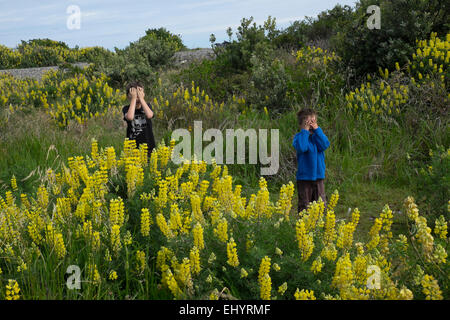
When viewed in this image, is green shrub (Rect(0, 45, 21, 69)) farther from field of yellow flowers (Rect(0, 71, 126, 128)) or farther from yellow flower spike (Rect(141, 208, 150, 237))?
yellow flower spike (Rect(141, 208, 150, 237))

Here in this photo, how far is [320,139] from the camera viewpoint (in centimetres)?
463

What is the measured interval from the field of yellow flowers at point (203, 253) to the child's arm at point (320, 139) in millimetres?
1164

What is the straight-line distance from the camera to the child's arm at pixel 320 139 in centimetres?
461

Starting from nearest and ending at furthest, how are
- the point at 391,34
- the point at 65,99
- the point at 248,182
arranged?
the point at 248,182
the point at 391,34
the point at 65,99

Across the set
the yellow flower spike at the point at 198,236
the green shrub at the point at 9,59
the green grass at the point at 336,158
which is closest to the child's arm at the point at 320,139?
the green grass at the point at 336,158

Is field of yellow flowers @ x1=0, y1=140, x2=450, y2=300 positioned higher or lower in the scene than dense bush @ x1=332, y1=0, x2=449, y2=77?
lower

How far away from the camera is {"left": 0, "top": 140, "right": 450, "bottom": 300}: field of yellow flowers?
245cm

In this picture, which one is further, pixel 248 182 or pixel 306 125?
pixel 248 182

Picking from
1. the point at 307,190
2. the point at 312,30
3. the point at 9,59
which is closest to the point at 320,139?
the point at 307,190

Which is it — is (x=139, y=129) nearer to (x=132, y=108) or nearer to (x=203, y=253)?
(x=132, y=108)

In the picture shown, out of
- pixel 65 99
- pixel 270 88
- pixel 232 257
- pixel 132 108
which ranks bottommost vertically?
pixel 232 257

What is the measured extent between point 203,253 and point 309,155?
2.27 metres
